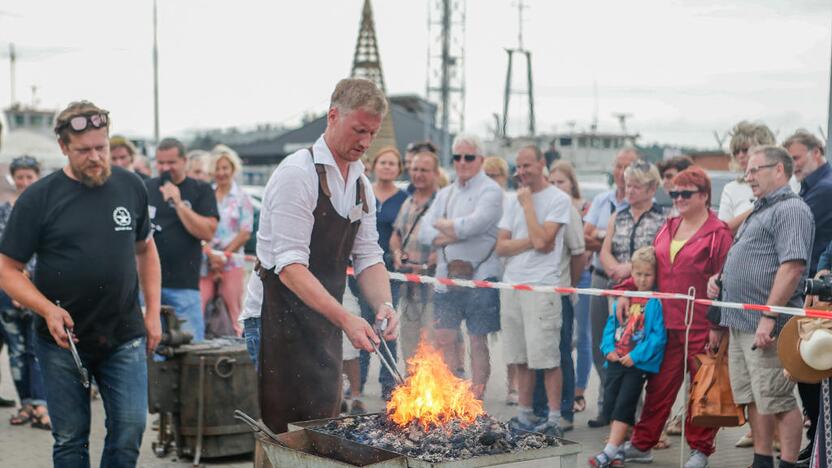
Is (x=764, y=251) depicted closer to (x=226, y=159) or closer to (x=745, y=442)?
(x=745, y=442)

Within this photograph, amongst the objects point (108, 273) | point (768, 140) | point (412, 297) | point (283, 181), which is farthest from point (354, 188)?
point (768, 140)

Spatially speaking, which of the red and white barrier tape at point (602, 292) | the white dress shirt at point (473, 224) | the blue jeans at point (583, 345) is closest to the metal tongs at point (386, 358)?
the red and white barrier tape at point (602, 292)

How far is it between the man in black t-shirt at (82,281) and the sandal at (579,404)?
15.3 ft

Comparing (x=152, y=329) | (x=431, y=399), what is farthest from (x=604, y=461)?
(x=152, y=329)

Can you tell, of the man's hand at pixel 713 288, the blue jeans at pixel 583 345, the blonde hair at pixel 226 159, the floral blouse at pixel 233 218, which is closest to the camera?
the man's hand at pixel 713 288

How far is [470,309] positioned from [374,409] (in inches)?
43.7

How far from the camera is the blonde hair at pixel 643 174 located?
8102 mm

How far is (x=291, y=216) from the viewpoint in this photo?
15.2ft

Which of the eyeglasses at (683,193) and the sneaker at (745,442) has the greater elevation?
the eyeglasses at (683,193)

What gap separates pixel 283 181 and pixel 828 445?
318cm

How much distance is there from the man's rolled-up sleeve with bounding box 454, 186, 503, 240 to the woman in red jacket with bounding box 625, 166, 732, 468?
1789mm

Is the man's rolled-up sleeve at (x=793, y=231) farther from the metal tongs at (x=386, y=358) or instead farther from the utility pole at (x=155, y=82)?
the utility pole at (x=155, y=82)

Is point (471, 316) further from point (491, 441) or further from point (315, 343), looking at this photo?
point (491, 441)

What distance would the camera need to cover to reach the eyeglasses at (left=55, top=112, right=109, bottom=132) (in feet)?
16.9
